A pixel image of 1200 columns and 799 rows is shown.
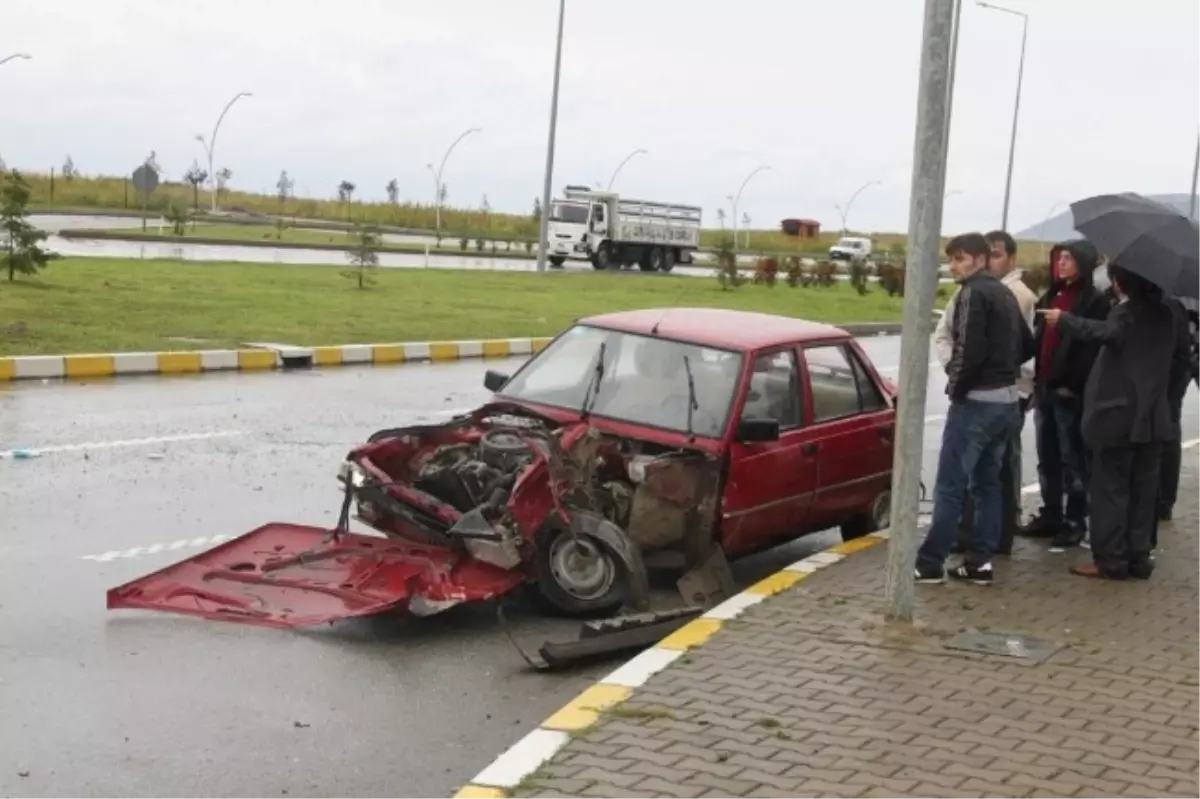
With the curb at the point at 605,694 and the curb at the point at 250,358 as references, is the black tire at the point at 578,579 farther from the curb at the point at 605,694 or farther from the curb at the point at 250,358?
the curb at the point at 250,358

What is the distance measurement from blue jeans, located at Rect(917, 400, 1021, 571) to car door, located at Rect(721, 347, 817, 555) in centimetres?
81

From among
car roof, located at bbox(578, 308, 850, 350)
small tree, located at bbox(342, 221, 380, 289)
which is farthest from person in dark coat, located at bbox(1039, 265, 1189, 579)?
small tree, located at bbox(342, 221, 380, 289)

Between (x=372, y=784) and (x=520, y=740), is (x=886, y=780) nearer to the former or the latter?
(x=520, y=740)

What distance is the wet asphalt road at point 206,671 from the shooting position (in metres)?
5.52

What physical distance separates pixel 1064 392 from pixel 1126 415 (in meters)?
0.92

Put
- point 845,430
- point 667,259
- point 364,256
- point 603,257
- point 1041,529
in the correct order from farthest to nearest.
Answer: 1. point 667,259
2. point 603,257
3. point 364,256
4. point 1041,529
5. point 845,430

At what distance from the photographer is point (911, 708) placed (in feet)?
20.1

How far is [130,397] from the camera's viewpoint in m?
15.2

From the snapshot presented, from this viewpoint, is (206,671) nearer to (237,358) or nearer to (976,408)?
(976,408)

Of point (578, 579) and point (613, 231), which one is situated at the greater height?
point (613, 231)

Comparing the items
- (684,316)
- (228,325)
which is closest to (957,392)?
(684,316)

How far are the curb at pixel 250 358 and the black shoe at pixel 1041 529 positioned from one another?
268 inches

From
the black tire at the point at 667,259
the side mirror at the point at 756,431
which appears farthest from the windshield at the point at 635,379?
the black tire at the point at 667,259

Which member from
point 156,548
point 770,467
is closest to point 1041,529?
point 770,467
